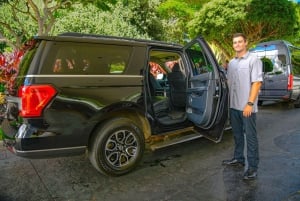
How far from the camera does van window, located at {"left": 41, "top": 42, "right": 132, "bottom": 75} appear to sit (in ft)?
11.2

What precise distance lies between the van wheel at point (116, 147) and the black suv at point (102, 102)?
0.04ft

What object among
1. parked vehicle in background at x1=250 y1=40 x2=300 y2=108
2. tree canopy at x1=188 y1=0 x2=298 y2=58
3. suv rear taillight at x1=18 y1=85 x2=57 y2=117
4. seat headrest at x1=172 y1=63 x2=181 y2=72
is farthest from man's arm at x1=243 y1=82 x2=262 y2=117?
tree canopy at x1=188 y1=0 x2=298 y2=58

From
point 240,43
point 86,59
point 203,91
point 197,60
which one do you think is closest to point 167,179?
point 203,91

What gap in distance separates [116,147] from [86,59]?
3.96ft

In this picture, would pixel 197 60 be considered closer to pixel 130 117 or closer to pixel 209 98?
pixel 209 98

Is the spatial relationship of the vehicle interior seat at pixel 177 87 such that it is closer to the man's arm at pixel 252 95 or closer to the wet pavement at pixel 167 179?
the wet pavement at pixel 167 179

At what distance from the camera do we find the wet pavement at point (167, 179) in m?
3.32

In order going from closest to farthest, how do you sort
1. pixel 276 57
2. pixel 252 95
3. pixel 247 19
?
1. pixel 252 95
2. pixel 276 57
3. pixel 247 19

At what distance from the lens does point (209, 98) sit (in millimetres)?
4227

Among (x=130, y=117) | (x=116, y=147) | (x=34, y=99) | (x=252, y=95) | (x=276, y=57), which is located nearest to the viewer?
(x=34, y=99)

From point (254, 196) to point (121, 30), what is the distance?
55.0 ft

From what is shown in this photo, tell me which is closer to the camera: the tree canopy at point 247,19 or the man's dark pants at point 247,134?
the man's dark pants at point 247,134

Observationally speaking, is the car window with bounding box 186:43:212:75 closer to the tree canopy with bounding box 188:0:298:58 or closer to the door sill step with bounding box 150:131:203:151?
the door sill step with bounding box 150:131:203:151

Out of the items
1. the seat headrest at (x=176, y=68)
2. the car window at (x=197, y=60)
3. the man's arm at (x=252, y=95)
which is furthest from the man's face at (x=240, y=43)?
the seat headrest at (x=176, y=68)
